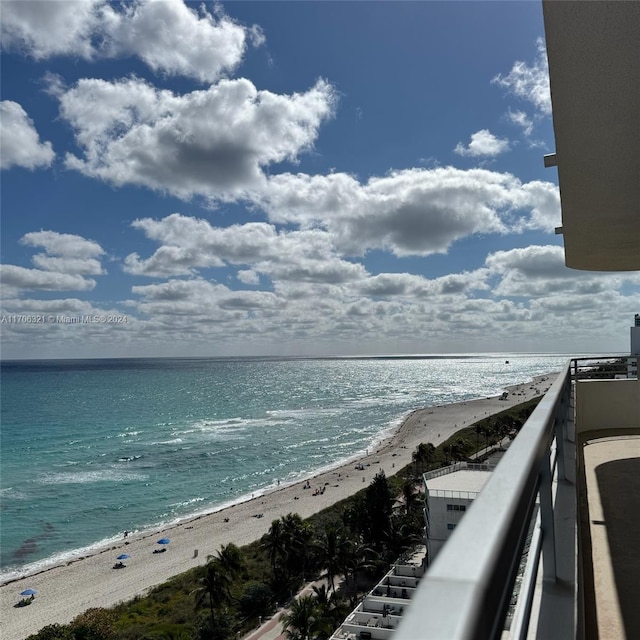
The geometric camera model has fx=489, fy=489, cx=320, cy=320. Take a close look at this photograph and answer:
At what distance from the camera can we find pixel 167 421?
80.8 meters

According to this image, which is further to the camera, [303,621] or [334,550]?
[334,550]

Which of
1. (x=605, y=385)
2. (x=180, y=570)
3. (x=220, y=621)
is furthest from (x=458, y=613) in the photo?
(x=180, y=570)

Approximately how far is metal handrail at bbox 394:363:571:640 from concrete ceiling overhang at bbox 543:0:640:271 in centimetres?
263

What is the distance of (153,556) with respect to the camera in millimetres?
29609

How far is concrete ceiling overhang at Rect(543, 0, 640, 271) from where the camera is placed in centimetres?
259

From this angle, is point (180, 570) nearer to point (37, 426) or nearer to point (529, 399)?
point (37, 426)

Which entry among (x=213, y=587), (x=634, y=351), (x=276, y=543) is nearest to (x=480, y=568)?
(x=634, y=351)

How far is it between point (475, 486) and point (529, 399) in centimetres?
7408

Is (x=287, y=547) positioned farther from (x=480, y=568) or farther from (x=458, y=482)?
(x=480, y=568)

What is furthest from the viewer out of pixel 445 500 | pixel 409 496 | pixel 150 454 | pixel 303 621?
pixel 150 454

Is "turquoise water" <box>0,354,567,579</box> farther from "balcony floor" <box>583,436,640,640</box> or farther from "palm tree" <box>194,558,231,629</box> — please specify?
"palm tree" <box>194,558,231,629</box>

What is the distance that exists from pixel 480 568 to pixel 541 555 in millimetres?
1594

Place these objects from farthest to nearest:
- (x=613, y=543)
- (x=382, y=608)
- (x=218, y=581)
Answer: (x=218, y=581)
(x=382, y=608)
(x=613, y=543)

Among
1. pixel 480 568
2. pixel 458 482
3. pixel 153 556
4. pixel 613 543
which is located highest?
pixel 480 568
